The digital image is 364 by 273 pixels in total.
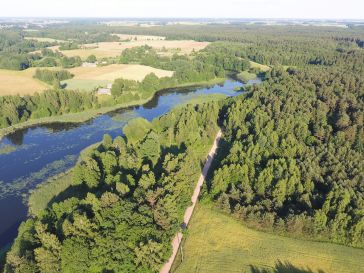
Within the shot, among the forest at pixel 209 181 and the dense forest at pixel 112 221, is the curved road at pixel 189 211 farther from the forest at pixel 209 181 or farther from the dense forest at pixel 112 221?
the forest at pixel 209 181

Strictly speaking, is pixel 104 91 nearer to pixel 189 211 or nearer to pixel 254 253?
pixel 189 211

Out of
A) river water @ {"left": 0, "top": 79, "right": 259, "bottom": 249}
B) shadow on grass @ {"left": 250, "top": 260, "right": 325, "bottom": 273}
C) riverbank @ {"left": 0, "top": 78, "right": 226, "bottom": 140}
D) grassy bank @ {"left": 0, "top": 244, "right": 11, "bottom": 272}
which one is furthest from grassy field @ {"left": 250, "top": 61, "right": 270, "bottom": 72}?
grassy bank @ {"left": 0, "top": 244, "right": 11, "bottom": 272}

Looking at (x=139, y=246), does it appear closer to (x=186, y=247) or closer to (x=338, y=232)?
(x=186, y=247)

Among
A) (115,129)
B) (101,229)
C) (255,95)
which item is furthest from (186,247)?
(255,95)

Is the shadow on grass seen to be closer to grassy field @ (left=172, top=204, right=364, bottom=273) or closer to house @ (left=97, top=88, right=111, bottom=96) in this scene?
grassy field @ (left=172, top=204, right=364, bottom=273)

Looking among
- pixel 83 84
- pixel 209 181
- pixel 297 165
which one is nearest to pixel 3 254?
pixel 209 181

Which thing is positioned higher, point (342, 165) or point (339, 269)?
point (342, 165)

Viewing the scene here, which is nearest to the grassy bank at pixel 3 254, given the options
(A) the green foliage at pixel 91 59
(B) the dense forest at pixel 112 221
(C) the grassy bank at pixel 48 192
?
(B) the dense forest at pixel 112 221
